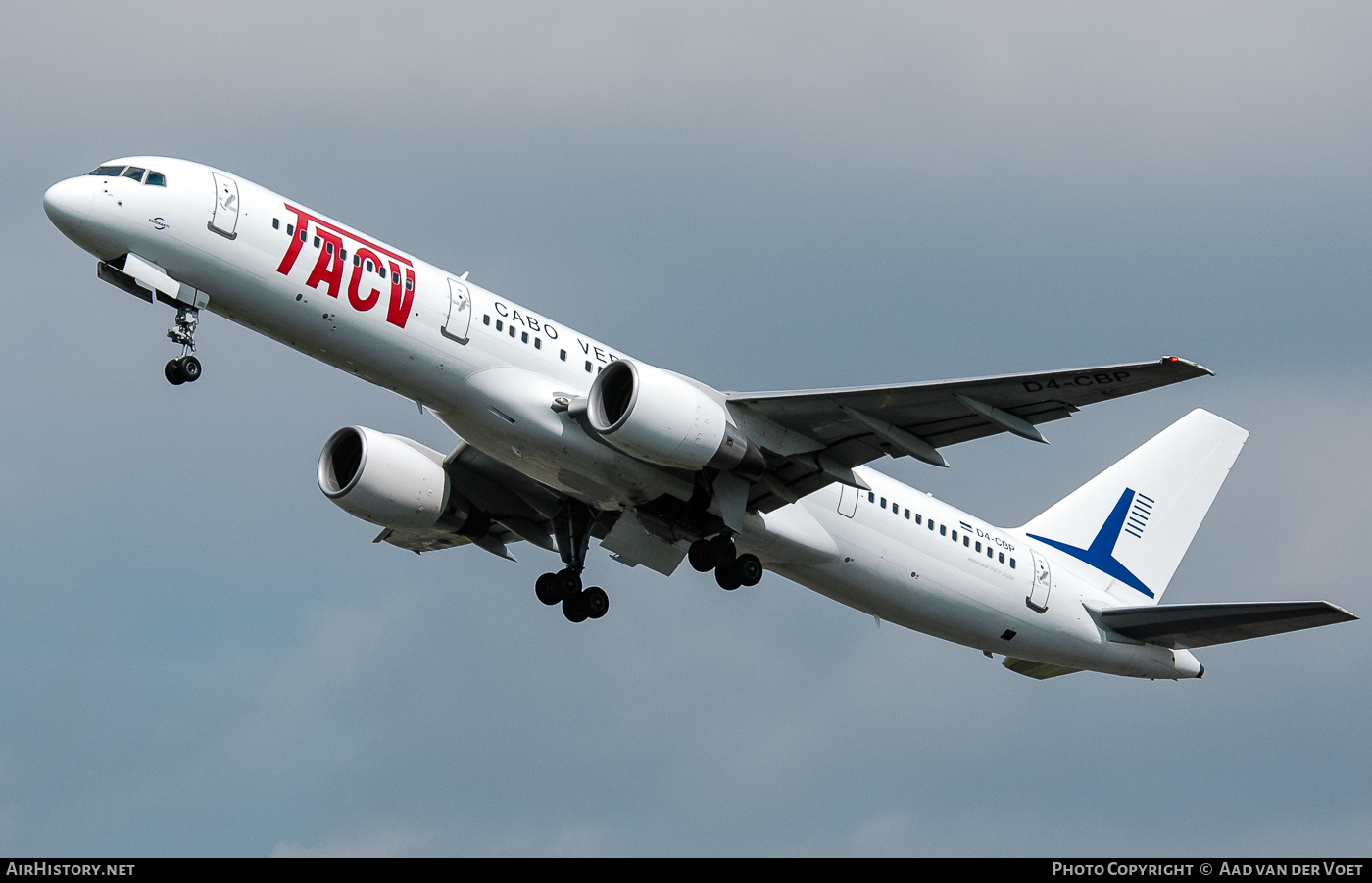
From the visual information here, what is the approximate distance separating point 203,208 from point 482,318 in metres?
4.86

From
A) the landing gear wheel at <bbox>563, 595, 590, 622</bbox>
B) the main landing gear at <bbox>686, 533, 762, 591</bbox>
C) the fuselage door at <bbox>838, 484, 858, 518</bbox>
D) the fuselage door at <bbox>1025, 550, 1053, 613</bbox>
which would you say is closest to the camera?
the main landing gear at <bbox>686, 533, 762, 591</bbox>

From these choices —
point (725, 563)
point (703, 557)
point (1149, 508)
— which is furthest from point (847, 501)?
point (1149, 508)

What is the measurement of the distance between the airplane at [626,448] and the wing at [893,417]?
0.04 meters

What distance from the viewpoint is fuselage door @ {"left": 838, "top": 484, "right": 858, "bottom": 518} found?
106 feet

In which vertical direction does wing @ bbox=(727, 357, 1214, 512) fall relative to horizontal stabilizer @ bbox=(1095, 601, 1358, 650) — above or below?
above

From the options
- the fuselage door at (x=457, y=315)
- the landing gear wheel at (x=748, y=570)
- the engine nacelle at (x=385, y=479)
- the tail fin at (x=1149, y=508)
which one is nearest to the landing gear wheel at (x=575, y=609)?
the engine nacelle at (x=385, y=479)

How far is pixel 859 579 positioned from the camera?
3256cm

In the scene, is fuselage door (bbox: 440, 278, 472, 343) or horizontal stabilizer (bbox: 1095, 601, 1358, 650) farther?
horizontal stabilizer (bbox: 1095, 601, 1358, 650)

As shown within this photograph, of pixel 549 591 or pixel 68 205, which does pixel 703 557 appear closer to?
pixel 549 591

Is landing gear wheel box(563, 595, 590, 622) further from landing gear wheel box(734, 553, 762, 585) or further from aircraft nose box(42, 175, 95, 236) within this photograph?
aircraft nose box(42, 175, 95, 236)

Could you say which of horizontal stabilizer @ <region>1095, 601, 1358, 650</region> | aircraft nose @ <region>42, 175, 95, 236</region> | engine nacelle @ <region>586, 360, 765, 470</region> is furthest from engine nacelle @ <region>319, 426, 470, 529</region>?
horizontal stabilizer @ <region>1095, 601, 1358, 650</region>

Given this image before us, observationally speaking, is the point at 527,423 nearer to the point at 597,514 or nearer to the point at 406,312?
the point at 406,312
